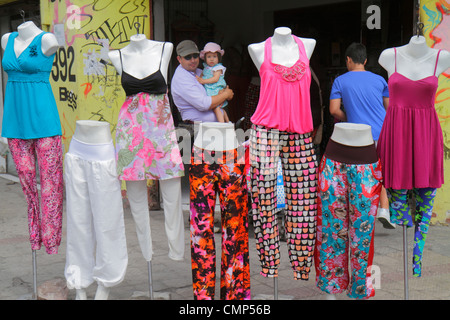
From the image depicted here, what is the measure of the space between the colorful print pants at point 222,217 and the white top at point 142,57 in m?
0.63

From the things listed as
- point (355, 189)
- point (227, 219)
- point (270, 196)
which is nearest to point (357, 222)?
point (355, 189)

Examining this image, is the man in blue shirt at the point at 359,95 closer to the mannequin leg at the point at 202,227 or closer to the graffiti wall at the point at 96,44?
the mannequin leg at the point at 202,227

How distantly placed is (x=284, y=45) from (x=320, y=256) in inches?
50.2

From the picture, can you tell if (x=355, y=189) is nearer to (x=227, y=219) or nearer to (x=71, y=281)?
(x=227, y=219)

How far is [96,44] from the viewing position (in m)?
6.58

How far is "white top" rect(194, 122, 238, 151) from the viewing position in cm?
331

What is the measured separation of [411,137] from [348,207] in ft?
1.88

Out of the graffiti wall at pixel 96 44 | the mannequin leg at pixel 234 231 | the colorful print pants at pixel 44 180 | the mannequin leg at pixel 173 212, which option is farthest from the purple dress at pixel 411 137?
the graffiti wall at pixel 96 44

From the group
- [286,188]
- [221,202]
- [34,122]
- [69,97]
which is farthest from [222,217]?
[69,97]

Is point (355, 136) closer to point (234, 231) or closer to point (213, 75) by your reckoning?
point (234, 231)

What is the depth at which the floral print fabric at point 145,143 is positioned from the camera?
3.57m

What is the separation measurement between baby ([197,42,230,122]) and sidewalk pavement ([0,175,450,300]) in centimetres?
116

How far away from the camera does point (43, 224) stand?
13.2 feet

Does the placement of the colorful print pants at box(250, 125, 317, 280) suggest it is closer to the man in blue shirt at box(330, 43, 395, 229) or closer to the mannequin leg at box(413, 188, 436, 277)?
the mannequin leg at box(413, 188, 436, 277)
